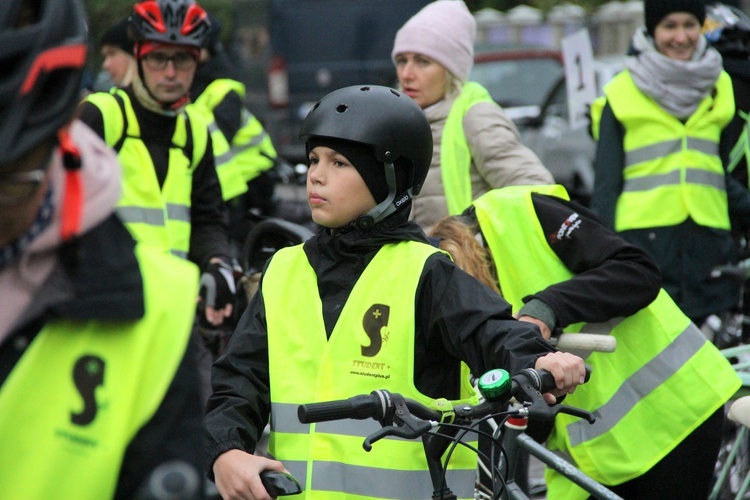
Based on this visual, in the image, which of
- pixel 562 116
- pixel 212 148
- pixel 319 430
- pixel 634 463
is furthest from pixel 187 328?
pixel 562 116

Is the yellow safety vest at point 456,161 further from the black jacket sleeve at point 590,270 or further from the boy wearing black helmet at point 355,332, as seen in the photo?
the boy wearing black helmet at point 355,332

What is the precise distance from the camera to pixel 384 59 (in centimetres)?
1884

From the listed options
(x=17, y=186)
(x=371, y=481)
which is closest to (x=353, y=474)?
(x=371, y=481)

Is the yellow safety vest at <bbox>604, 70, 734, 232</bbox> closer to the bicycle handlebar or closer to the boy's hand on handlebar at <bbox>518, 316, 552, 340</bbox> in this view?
the boy's hand on handlebar at <bbox>518, 316, 552, 340</bbox>

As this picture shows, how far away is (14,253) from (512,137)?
4.24 meters

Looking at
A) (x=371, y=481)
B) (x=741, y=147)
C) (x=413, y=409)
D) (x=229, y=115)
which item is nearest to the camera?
(x=413, y=409)

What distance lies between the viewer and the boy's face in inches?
148

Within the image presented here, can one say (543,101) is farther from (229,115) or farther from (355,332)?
(355,332)

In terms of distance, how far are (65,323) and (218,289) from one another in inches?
141

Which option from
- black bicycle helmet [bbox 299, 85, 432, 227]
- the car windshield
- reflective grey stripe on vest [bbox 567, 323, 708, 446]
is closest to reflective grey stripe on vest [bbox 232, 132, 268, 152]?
reflective grey stripe on vest [bbox 567, 323, 708, 446]

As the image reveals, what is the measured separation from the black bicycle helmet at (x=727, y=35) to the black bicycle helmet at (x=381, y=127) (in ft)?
Result: 14.8

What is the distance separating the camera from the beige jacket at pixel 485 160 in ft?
19.2

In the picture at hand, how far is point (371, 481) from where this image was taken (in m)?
3.47

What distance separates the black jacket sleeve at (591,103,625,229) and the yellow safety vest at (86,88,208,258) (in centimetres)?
211
